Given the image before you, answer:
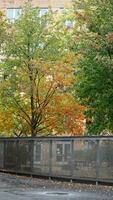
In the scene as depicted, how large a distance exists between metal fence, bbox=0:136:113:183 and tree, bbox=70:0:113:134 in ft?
13.7

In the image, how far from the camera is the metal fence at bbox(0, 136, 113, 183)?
24.3 meters

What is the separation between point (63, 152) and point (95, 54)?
18.1 feet

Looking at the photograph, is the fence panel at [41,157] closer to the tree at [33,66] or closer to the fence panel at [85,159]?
the fence panel at [85,159]

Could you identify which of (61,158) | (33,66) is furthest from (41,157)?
(33,66)

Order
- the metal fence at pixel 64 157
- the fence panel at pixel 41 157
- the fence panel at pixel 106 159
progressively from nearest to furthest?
the fence panel at pixel 106 159, the metal fence at pixel 64 157, the fence panel at pixel 41 157

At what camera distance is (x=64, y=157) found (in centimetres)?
2683

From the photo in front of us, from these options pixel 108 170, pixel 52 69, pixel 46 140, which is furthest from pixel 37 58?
Answer: pixel 108 170

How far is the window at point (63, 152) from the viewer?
26453mm

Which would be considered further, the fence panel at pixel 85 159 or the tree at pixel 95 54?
the tree at pixel 95 54

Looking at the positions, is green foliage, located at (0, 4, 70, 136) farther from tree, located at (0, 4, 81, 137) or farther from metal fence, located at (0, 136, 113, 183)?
metal fence, located at (0, 136, 113, 183)

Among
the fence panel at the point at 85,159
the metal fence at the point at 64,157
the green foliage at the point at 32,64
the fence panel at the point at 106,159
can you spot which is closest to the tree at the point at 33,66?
the green foliage at the point at 32,64

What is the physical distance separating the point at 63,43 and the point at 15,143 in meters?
6.87

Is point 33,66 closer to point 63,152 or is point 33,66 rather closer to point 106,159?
point 63,152

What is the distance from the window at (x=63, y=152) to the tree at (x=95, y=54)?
4.24 metres
